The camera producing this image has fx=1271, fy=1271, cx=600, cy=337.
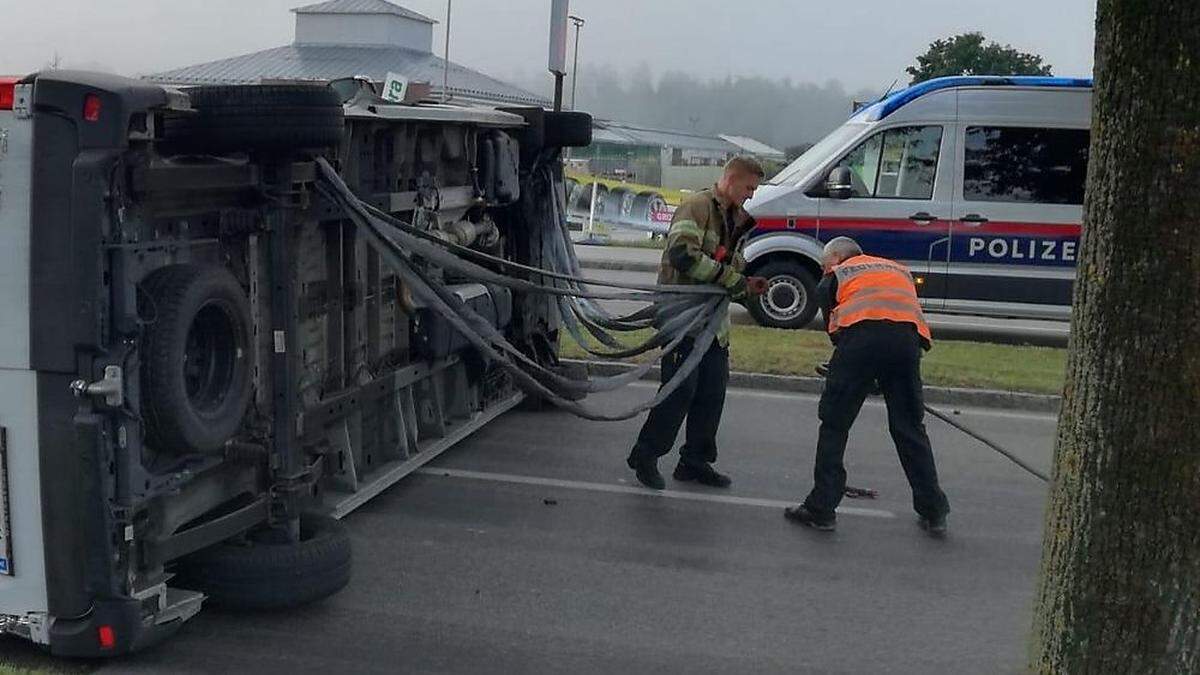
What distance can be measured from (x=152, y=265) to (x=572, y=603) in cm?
224

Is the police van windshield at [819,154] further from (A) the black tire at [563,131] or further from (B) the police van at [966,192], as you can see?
(A) the black tire at [563,131]

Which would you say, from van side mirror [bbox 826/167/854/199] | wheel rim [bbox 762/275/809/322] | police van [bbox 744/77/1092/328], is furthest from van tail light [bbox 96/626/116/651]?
van side mirror [bbox 826/167/854/199]

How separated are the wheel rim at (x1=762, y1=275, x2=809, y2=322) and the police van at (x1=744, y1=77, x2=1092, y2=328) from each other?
78 millimetres

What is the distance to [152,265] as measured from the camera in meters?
4.30

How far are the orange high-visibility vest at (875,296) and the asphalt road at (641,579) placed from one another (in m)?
1.12

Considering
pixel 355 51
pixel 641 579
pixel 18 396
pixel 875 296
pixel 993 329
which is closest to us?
pixel 18 396

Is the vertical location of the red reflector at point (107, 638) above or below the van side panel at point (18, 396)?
below

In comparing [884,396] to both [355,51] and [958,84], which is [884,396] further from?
[355,51]

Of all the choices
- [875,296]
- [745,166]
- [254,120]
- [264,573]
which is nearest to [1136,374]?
[254,120]

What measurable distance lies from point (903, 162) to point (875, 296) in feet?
22.7

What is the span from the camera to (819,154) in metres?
13.4

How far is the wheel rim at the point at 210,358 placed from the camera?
4.54 m

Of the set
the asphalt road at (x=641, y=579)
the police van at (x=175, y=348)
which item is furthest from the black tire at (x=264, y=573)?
the asphalt road at (x=641, y=579)

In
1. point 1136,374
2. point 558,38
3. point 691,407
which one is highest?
point 558,38
